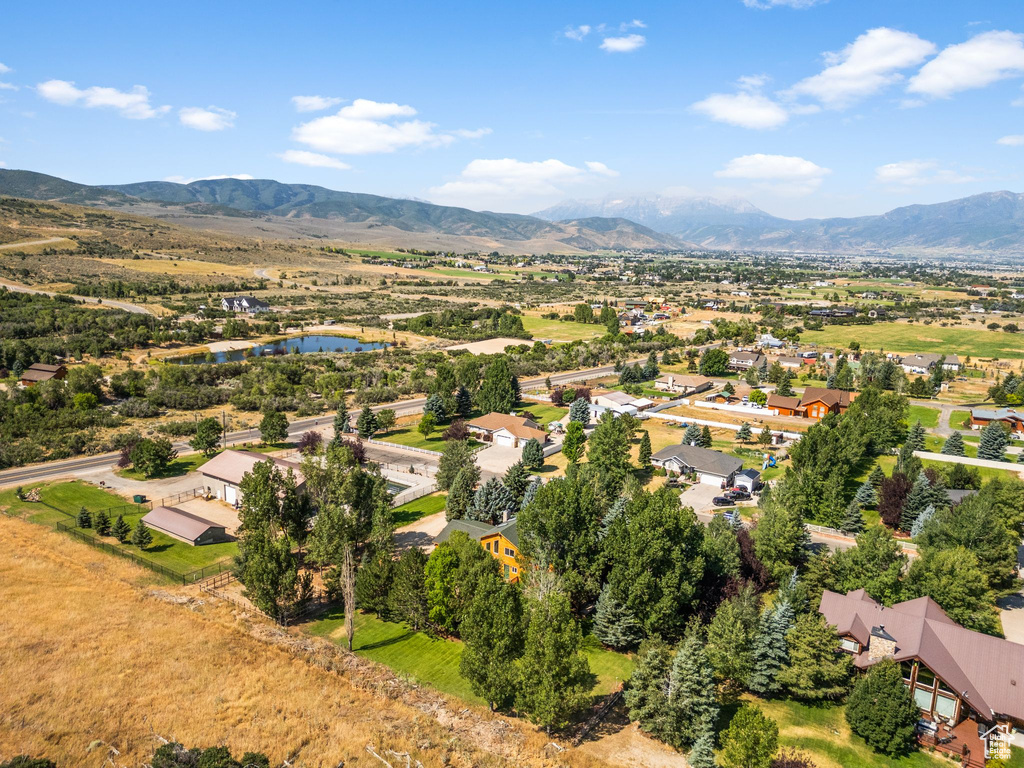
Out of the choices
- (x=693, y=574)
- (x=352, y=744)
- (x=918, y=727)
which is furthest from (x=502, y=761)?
(x=918, y=727)

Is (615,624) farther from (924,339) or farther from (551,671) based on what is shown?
(924,339)

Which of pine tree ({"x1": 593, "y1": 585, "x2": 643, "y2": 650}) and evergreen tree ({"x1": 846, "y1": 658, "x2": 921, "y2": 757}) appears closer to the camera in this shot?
evergreen tree ({"x1": 846, "y1": 658, "x2": 921, "y2": 757})

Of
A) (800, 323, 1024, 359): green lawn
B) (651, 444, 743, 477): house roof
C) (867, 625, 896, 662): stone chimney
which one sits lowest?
(651, 444, 743, 477): house roof

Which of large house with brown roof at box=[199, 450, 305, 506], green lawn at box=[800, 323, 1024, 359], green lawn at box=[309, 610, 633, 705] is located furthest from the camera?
green lawn at box=[800, 323, 1024, 359]

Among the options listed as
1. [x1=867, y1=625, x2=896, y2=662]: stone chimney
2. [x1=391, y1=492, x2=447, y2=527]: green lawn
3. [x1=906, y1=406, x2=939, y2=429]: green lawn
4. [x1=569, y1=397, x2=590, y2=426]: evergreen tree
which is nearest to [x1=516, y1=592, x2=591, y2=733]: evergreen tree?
[x1=867, y1=625, x2=896, y2=662]: stone chimney

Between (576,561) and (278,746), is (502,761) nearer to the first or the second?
(278,746)

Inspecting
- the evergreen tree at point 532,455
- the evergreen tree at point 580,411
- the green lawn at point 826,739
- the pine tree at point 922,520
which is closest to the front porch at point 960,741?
the green lawn at point 826,739

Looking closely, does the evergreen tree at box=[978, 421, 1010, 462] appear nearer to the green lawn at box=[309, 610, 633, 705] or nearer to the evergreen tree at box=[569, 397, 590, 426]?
the evergreen tree at box=[569, 397, 590, 426]
